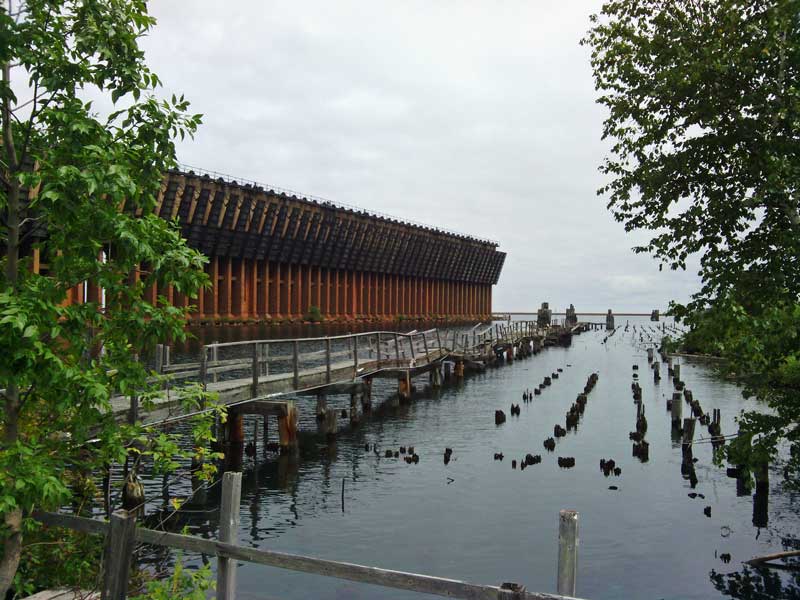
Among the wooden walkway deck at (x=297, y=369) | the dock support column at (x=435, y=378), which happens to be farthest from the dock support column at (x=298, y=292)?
the dock support column at (x=435, y=378)

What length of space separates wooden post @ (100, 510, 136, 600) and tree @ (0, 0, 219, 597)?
0.58 metres

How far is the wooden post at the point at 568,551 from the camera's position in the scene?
6520 millimetres

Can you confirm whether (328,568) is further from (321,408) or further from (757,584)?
(321,408)

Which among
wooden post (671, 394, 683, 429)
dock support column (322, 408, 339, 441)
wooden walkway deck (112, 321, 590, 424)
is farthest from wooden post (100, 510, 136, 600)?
wooden post (671, 394, 683, 429)

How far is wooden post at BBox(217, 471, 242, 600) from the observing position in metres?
7.61

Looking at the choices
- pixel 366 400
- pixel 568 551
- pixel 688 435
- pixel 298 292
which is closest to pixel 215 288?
pixel 298 292

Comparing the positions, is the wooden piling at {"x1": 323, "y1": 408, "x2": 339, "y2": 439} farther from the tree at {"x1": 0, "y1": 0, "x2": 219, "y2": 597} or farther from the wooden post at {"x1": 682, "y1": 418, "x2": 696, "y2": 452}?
the tree at {"x1": 0, "y1": 0, "x2": 219, "y2": 597}

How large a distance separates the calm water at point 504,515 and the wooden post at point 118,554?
21.5ft

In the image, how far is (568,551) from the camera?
21.6 ft

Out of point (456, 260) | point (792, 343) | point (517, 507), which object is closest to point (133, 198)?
point (792, 343)

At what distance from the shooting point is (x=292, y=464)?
22.8 meters

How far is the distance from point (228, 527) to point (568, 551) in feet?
11.5

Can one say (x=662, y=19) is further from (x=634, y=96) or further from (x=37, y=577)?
(x=37, y=577)

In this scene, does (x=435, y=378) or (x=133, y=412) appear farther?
(x=435, y=378)
